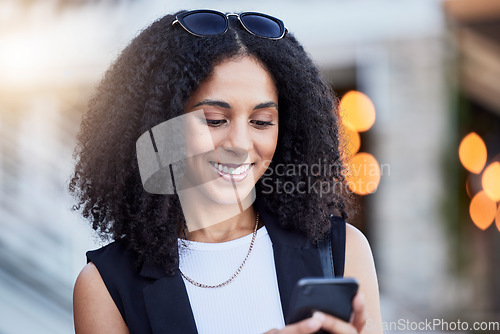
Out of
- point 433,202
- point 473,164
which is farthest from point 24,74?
point 473,164

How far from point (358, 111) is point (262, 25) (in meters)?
3.10

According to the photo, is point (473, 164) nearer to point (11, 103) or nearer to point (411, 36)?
point (411, 36)

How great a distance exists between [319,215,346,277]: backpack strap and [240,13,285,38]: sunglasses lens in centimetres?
61

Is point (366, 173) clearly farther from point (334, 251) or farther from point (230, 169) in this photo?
point (230, 169)

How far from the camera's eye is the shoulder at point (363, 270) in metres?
1.56

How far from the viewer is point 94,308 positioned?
4.86 ft

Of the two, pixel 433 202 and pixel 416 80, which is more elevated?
pixel 416 80

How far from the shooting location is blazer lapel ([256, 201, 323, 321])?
5.04 feet

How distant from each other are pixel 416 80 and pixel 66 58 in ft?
9.25

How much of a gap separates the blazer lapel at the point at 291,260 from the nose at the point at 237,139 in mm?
314

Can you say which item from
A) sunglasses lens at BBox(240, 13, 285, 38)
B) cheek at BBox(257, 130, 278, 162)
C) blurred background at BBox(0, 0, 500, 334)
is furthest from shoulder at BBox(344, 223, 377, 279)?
blurred background at BBox(0, 0, 500, 334)

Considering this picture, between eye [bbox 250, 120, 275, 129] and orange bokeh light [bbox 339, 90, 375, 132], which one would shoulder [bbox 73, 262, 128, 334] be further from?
orange bokeh light [bbox 339, 90, 375, 132]

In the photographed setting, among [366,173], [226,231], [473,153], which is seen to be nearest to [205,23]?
[226,231]

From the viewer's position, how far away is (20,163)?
4.39 m
